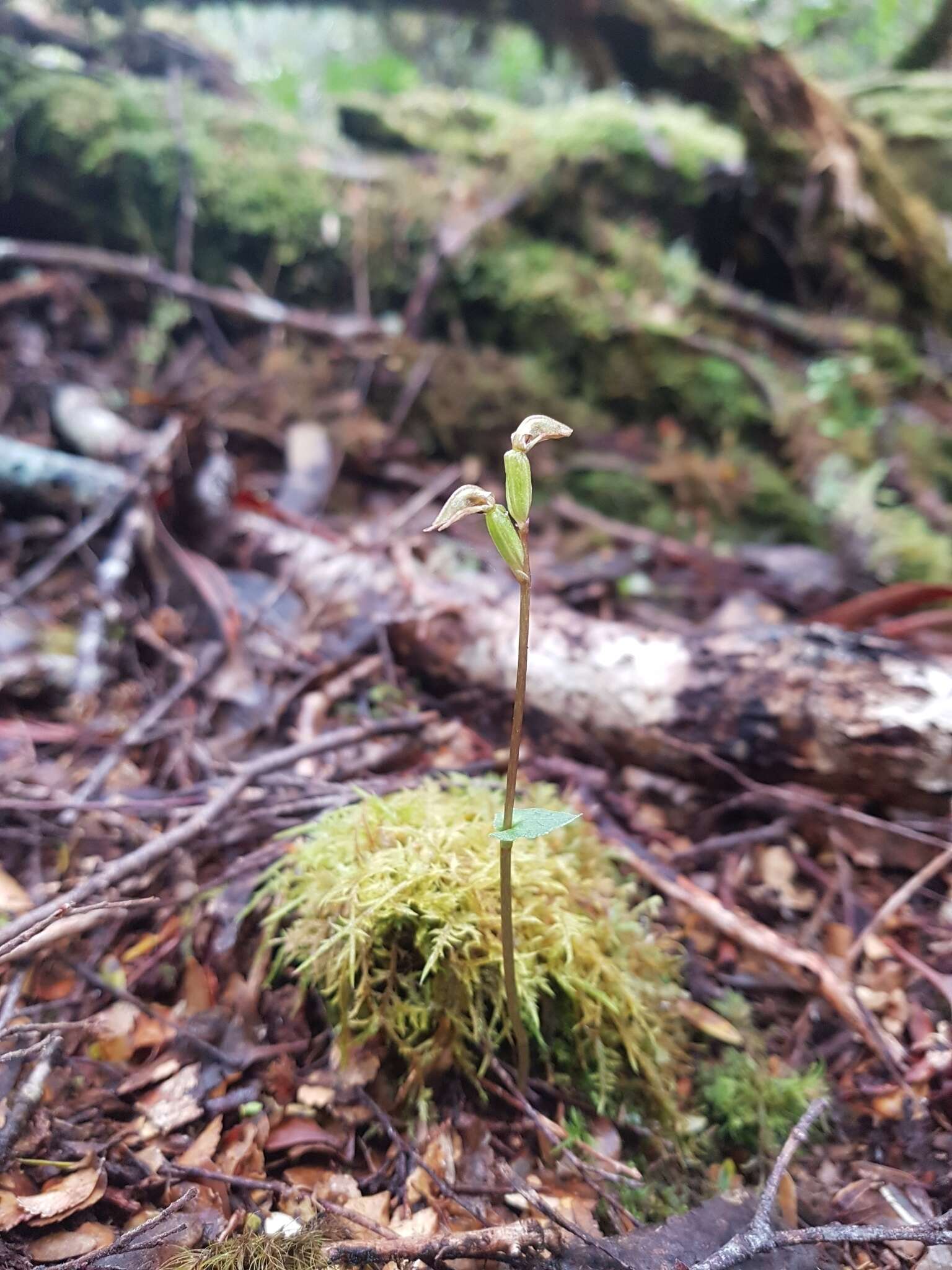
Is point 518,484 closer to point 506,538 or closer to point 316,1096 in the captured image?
point 506,538

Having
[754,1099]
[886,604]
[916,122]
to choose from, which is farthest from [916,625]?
[916,122]

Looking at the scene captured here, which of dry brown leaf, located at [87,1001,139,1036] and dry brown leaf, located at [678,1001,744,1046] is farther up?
dry brown leaf, located at [87,1001,139,1036]

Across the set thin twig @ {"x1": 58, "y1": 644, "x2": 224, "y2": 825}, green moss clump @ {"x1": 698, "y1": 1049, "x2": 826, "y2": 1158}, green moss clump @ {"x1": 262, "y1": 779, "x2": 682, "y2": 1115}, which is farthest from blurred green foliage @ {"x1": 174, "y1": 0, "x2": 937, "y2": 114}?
green moss clump @ {"x1": 698, "y1": 1049, "x2": 826, "y2": 1158}

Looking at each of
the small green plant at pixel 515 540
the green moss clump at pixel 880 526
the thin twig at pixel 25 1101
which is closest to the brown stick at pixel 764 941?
the small green plant at pixel 515 540

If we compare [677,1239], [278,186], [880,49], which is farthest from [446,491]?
[880,49]

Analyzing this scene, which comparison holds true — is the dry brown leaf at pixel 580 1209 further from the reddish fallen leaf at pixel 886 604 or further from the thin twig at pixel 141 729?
the reddish fallen leaf at pixel 886 604

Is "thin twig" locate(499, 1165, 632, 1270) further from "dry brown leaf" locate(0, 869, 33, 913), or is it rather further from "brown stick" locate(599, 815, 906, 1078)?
"dry brown leaf" locate(0, 869, 33, 913)

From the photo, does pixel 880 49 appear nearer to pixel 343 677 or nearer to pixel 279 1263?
pixel 343 677
